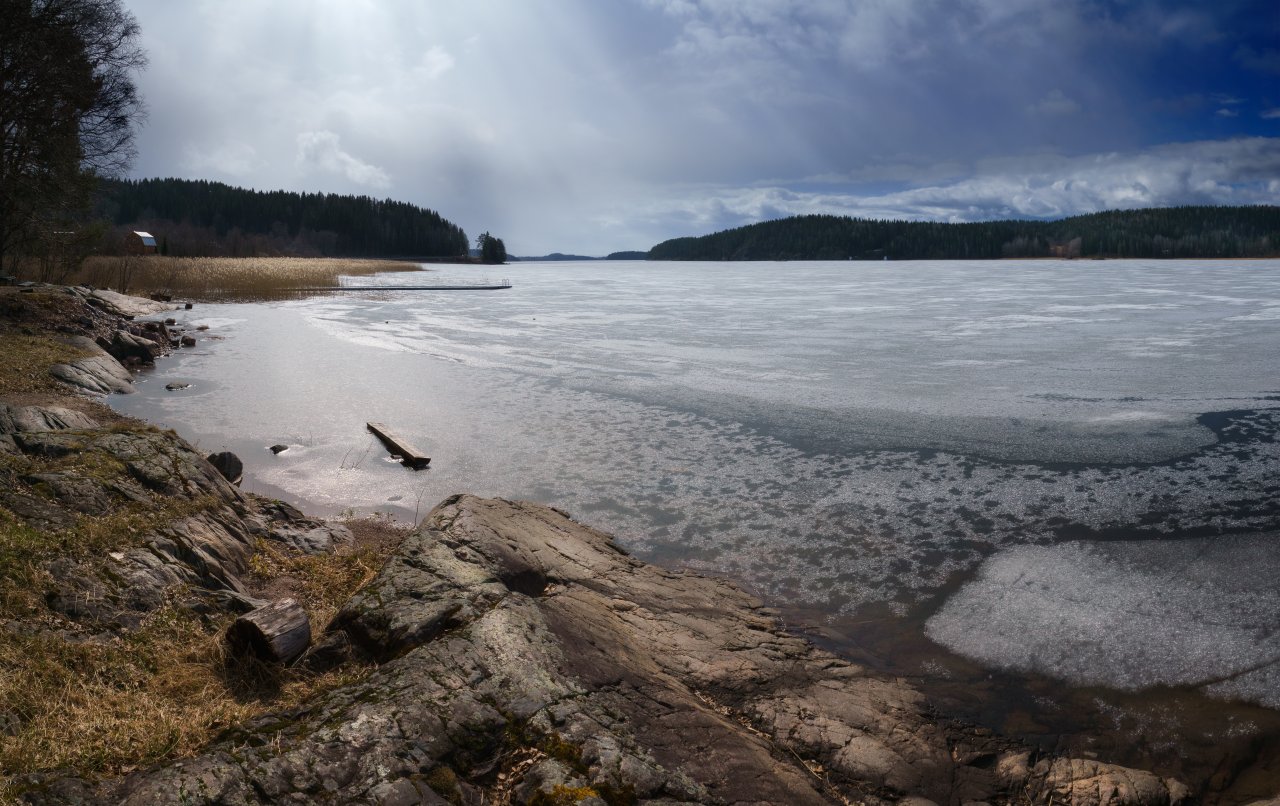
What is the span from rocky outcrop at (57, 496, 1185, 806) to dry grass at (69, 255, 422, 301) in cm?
3823

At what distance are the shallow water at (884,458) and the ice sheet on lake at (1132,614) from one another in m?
0.02

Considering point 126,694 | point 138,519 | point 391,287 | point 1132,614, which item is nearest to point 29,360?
point 138,519

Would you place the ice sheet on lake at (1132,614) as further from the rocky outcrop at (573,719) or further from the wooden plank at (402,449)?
the wooden plank at (402,449)

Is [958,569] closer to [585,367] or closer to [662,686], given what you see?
[662,686]

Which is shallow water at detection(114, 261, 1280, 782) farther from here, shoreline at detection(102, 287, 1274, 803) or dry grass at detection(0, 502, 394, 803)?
dry grass at detection(0, 502, 394, 803)

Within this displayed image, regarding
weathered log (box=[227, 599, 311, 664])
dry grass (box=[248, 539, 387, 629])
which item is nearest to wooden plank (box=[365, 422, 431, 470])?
dry grass (box=[248, 539, 387, 629])

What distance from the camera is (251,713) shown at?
3.99 meters

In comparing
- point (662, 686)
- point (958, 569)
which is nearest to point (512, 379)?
point (958, 569)

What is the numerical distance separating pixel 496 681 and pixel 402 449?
757 cm

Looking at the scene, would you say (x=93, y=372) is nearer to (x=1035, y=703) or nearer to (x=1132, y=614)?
(x=1035, y=703)

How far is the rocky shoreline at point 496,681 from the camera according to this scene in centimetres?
348

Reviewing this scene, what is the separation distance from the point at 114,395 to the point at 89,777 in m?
14.3

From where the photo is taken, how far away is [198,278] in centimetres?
4878

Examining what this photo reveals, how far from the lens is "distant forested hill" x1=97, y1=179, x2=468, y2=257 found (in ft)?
479
